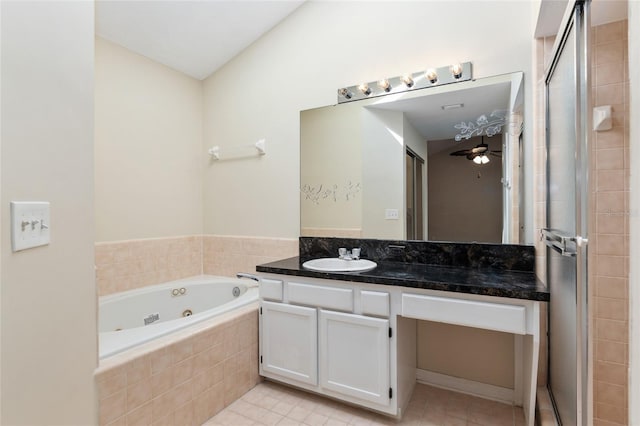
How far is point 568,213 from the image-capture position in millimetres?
1306

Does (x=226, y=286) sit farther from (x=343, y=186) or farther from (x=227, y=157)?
Result: (x=343, y=186)

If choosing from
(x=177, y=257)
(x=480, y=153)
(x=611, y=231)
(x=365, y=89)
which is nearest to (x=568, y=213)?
(x=611, y=231)

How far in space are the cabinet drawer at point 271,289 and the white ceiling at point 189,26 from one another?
2015 mm

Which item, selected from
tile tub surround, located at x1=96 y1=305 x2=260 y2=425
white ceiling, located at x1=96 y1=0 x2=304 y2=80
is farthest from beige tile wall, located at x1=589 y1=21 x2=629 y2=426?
white ceiling, located at x1=96 y1=0 x2=304 y2=80

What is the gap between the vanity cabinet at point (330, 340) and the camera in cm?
177

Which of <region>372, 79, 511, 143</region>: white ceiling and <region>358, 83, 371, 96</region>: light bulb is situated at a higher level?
<region>358, 83, 371, 96</region>: light bulb

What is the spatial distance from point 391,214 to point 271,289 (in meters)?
0.97

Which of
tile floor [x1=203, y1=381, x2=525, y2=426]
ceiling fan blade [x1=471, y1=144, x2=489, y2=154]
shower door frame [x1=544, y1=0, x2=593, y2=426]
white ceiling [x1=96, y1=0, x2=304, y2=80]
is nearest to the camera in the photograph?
shower door frame [x1=544, y1=0, x2=593, y2=426]

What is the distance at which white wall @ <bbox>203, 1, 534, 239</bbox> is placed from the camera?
6.71 ft

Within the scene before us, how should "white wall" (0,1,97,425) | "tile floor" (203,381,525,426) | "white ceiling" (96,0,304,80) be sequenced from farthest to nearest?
"white ceiling" (96,0,304,80) → "tile floor" (203,381,525,426) → "white wall" (0,1,97,425)

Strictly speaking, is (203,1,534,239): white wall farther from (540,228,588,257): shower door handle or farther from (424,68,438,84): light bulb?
(540,228,588,257): shower door handle

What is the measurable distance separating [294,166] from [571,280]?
1.98 meters

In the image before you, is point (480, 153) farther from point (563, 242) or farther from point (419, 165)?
point (563, 242)

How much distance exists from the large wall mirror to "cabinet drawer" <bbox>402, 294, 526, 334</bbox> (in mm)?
623
